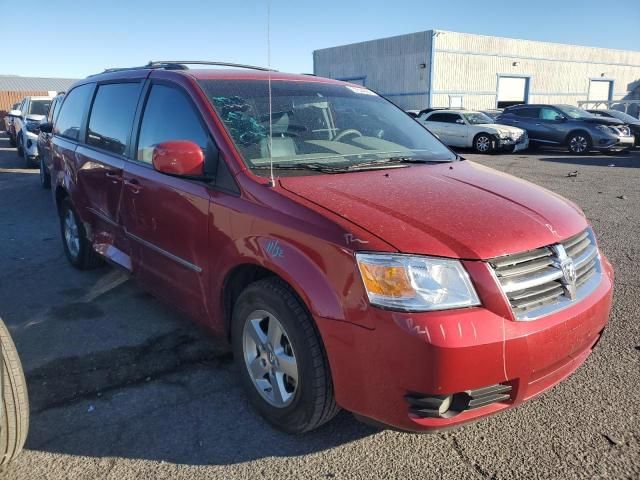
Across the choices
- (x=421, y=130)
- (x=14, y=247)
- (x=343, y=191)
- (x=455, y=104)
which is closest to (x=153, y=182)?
(x=343, y=191)

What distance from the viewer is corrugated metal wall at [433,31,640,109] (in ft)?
106

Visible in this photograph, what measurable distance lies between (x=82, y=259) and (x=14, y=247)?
1.76 metres

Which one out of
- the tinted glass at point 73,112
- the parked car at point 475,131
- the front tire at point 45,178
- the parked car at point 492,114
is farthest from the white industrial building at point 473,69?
the tinted glass at point 73,112

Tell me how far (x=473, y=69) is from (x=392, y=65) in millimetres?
5302

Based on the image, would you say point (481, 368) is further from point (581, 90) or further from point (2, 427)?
point (581, 90)

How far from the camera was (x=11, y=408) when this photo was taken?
2.26 metres

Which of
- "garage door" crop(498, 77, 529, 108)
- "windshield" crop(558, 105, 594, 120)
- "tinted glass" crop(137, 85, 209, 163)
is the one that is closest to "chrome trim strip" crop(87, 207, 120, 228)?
"tinted glass" crop(137, 85, 209, 163)

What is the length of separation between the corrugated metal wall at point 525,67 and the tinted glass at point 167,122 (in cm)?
3039

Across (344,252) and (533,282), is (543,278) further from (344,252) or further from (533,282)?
(344,252)

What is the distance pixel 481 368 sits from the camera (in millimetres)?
2068

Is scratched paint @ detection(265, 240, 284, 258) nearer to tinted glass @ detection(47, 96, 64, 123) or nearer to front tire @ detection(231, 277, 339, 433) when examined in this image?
front tire @ detection(231, 277, 339, 433)

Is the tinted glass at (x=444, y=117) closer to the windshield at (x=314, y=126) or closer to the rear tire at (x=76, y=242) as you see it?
the windshield at (x=314, y=126)

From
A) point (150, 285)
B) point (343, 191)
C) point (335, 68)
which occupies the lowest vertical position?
point (150, 285)

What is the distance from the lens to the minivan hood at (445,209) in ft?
7.23
